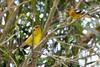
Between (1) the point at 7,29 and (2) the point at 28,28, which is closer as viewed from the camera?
(1) the point at 7,29

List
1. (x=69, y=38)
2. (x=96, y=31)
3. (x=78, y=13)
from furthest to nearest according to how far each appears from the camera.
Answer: (x=69, y=38) < (x=78, y=13) < (x=96, y=31)

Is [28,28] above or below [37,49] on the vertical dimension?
above

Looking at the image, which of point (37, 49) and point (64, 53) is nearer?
point (37, 49)

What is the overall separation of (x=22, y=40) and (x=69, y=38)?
23cm

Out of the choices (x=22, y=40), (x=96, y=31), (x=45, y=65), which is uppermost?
(x=22, y=40)

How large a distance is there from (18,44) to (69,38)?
0.25 meters

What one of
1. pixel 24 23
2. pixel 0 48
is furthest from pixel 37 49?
pixel 24 23

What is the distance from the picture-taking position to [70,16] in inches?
49.3

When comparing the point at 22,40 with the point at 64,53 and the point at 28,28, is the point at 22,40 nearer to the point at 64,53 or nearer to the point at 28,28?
the point at 28,28

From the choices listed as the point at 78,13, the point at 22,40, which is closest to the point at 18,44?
the point at 22,40

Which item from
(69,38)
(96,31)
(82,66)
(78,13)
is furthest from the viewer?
(69,38)

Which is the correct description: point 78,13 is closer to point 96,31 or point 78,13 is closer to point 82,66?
point 96,31

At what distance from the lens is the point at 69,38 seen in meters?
1.60

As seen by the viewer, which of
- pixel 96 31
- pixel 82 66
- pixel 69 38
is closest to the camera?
pixel 96 31
